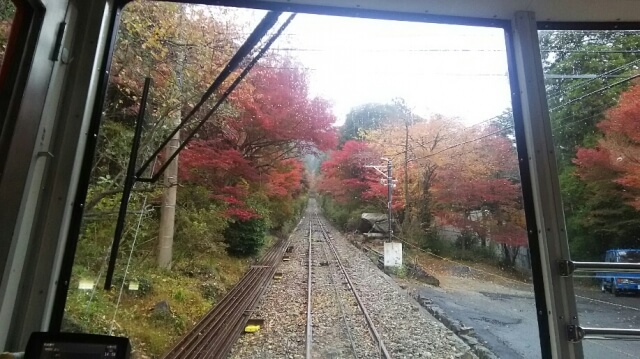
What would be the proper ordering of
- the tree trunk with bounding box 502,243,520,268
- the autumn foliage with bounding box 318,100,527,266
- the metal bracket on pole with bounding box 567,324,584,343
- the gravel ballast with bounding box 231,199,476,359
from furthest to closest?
the autumn foliage with bounding box 318,100,527,266 → the gravel ballast with bounding box 231,199,476,359 → the tree trunk with bounding box 502,243,520,268 → the metal bracket on pole with bounding box 567,324,584,343

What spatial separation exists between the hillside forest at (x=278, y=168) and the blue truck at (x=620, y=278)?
4 centimetres

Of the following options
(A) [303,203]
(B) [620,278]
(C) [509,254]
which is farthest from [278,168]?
(B) [620,278]

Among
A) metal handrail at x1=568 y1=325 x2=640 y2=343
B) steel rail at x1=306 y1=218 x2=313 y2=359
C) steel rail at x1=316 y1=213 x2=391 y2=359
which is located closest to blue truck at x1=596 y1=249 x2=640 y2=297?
metal handrail at x1=568 y1=325 x2=640 y2=343

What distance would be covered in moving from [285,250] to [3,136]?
5.48 ft

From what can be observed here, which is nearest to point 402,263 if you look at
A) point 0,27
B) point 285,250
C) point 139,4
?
point 285,250

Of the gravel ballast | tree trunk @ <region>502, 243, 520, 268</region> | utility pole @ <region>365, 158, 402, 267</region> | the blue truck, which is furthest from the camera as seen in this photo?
utility pole @ <region>365, 158, 402, 267</region>

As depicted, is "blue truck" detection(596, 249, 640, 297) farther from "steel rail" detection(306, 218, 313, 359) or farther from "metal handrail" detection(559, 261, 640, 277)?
"steel rail" detection(306, 218, 313, 359)

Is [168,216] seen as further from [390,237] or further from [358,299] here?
[390,237]

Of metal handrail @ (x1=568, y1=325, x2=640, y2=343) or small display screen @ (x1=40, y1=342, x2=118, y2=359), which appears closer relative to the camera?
small display screen @ (x1=40, y1=342, x2=118, y2=359)

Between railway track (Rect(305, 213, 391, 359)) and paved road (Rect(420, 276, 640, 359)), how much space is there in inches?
17.7

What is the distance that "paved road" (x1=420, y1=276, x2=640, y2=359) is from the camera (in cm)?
113

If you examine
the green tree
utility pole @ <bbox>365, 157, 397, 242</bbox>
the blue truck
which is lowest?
the blue truck

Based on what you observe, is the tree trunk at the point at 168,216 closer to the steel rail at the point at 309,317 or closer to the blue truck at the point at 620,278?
the steel rail at the point at 309,317

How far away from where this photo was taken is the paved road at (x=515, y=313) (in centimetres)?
113
